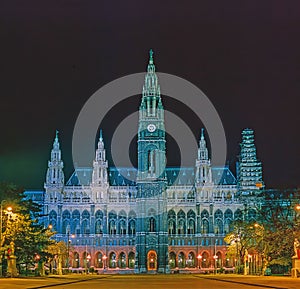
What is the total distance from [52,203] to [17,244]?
3076 inches

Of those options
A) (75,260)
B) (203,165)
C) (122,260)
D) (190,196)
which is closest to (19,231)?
(75,260)

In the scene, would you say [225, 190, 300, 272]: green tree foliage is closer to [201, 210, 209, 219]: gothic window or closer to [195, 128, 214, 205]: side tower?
[201, 210, 209, 219]: gothic window

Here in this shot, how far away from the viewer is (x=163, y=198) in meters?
143

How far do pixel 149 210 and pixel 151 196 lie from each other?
3055 mm

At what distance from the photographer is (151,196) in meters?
143

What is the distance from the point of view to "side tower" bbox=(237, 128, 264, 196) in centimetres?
14738

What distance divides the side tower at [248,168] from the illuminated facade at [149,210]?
0.23 m

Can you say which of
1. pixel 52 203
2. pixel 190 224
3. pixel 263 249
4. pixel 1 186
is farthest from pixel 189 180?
pixel 1 186

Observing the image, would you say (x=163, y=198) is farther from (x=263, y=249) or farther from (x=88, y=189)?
(x=263, y=249)

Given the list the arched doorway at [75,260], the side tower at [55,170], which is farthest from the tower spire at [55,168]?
the arched doorway at [75,260]

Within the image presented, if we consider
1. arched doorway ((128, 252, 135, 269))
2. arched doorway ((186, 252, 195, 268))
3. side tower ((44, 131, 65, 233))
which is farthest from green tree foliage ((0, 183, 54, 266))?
arched doorway ((186, 252, 195, 268))

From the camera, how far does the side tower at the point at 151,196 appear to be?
14038 cm

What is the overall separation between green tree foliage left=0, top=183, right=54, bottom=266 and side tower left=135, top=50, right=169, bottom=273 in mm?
64156

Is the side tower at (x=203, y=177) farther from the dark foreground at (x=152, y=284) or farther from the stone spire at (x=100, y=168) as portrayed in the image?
the dark foreground at (x=152, y=284)
